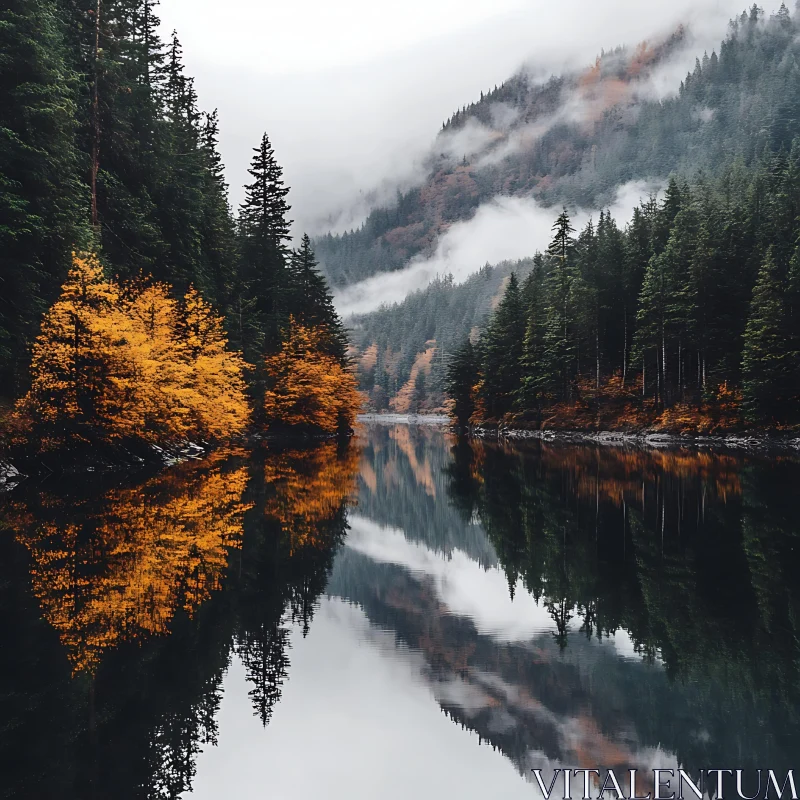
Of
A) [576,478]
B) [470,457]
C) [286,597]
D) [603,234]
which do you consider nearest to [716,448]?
[470,457]

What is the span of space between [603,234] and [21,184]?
68830mm

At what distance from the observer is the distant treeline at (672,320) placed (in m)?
54.5

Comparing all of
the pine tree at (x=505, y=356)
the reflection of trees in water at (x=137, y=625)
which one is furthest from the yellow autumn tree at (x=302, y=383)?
the reflection of trees in water at (x=137, y=625)

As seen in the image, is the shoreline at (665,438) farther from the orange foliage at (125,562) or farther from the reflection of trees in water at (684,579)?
the orange foliage at (125,562)

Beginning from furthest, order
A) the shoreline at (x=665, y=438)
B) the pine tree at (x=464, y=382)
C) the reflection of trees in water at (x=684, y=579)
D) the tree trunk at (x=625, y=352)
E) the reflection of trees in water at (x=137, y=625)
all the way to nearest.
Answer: the pine tree at (x=464, y=382)
the tree trunk at (x=625, y=352)
the shoreline at (x=665, y=438)
the reflection of trees in water at (x=684, y=579)
the reflection of trees in water at (x=137, y=625)

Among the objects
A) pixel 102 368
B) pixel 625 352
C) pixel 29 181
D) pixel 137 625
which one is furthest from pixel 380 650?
pixel 625 352

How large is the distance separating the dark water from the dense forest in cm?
1063

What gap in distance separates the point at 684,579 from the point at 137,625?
9599 mm

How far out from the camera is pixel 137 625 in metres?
10.6

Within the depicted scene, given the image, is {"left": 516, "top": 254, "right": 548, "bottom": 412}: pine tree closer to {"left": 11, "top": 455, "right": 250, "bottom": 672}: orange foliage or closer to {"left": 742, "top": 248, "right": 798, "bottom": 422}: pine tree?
{"left": 742, "top": 248, "right": 798, "bottom": 422}: pine tree

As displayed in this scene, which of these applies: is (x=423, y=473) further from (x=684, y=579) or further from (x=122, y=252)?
(x=684, y=579)

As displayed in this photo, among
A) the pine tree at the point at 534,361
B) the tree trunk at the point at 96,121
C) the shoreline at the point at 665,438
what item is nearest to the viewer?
the tree trunk at the point at 96,121

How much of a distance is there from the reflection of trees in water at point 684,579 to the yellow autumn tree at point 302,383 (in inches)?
1368

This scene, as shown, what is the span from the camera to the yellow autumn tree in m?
64.6
